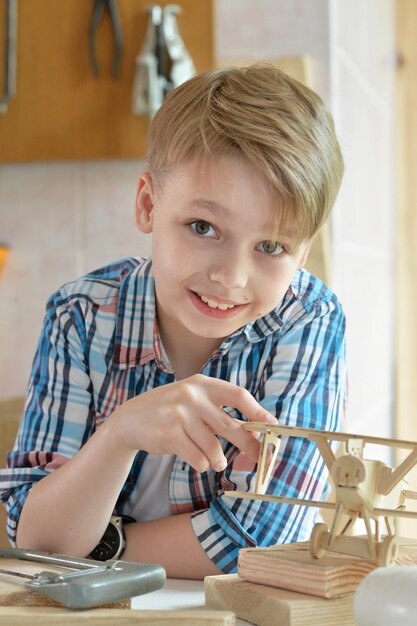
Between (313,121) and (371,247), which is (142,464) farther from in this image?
(371,247)

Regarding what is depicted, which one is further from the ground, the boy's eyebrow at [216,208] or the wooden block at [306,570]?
the boy's eyebrow at [216,208]

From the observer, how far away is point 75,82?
2299mm

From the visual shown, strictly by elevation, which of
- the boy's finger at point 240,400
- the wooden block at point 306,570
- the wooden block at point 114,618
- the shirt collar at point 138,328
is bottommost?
the wooden block at point 114,618

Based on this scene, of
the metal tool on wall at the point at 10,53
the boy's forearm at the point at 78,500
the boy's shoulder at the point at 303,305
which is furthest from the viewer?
the metal tool on wall at the point at 10,53

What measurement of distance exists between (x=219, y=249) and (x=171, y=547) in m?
0.36

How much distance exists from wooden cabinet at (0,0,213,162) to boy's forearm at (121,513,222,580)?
1256 millimetres

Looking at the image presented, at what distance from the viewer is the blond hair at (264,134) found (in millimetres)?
1073

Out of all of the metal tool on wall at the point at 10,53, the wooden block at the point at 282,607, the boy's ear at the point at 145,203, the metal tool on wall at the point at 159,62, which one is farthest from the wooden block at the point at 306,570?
the metal tool on wall at the point at 10,53

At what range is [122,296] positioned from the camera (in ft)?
4.41

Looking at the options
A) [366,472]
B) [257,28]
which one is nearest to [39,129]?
[257,28]

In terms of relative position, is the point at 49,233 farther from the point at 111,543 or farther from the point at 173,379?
the point at 111,543

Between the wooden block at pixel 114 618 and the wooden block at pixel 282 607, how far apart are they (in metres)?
0.06

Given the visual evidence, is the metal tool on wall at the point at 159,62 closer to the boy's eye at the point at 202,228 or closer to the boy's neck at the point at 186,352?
the boy's neck at the point at 186,352

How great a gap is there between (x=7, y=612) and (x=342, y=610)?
264mm
